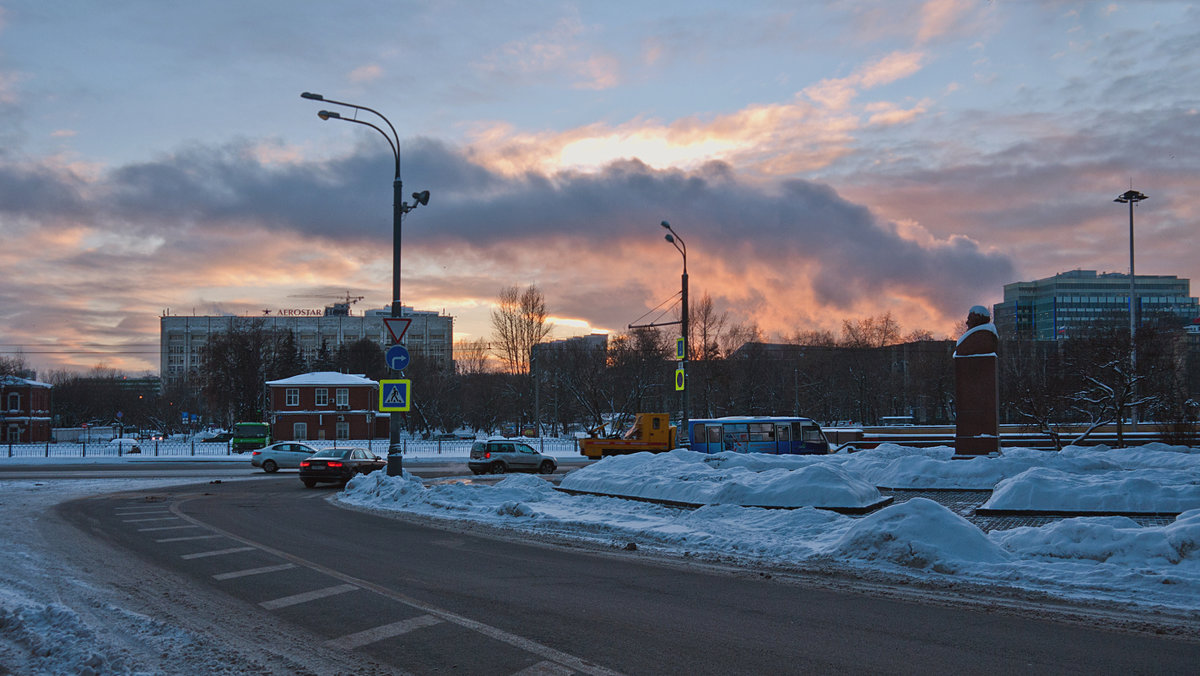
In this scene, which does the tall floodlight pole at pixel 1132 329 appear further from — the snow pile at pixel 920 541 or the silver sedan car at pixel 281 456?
the silver sedan car at pixel 281 456

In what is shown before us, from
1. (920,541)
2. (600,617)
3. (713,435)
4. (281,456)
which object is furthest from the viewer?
(281,456)

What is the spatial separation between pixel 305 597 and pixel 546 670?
12.1 ft

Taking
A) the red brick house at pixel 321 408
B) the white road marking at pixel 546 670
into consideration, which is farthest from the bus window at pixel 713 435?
the red brick house at pixel 321 408

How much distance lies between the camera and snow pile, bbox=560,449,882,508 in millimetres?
15055

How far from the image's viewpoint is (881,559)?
1002cm

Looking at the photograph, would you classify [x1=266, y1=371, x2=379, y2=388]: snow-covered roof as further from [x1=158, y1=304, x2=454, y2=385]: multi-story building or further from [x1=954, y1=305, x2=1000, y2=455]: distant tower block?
[x1=158, y1=304, x2=454, y2=385]: multi-story building

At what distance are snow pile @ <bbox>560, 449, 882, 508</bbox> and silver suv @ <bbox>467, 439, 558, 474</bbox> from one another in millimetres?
11123

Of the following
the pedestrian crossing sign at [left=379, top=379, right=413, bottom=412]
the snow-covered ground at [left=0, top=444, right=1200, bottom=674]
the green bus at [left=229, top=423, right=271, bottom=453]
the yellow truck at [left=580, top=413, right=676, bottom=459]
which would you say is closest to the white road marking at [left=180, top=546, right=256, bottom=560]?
the snow-covered ground at [left=0, top=444, right=1200, bottom=674]

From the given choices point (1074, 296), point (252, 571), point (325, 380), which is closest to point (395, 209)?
point (252, 571)

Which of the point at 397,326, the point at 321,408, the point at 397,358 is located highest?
the point at 397,326

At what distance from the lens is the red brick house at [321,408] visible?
73.2 metres

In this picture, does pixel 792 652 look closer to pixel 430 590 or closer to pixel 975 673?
pixel 975 673

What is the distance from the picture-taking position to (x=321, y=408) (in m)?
74.1

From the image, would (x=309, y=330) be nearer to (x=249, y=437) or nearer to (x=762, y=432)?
(x=249, y=437)
